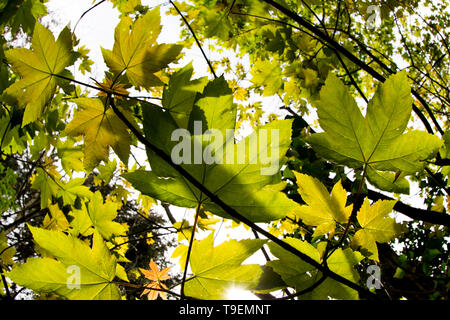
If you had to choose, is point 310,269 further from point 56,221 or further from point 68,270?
point 56,221

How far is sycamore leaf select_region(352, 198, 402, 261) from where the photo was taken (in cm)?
53

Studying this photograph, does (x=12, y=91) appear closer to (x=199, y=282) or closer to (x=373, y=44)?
(x=199, y=282)

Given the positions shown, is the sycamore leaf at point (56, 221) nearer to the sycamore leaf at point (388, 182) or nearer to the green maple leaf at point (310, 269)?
the green maple leaf at point (310, 269)

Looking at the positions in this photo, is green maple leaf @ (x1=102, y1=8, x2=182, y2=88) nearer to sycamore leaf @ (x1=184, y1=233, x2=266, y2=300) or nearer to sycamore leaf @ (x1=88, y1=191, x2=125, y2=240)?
sycamore leaf @ (x1=184, y1=233, x2=266, y2=300)

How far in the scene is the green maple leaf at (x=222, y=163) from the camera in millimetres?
351

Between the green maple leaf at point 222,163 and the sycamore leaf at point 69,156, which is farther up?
the sycamore leaf at point 69,156

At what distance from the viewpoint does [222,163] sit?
0.36 metres

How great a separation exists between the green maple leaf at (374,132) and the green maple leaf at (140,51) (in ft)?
1.09

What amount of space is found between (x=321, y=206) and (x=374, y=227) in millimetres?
140

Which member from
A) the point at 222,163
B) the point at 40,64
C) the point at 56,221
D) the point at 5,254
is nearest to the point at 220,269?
the point at 222,163

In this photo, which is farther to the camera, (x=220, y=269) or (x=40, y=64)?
(x=40, y=64)

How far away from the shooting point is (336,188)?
0.51 metres

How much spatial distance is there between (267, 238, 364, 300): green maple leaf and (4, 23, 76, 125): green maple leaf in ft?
1.85

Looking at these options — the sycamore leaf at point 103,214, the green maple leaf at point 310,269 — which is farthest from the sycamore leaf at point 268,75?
the green maple leaf at point 310,269
